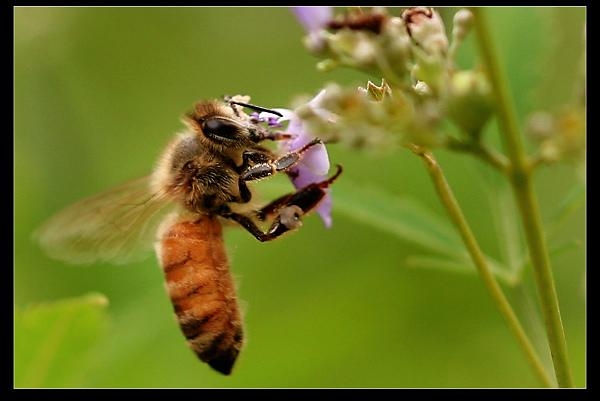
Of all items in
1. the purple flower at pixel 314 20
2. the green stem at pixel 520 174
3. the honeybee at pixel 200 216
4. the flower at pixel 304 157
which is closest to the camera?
the green stem at pixel 520 174

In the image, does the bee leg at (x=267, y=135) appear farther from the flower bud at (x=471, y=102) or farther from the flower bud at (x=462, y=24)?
the flower bud at (x=471, y=102)

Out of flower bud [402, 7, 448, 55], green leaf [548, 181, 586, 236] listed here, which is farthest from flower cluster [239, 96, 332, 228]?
green leaf [548, 181, 586, 236]

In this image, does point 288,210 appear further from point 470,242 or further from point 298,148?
point 470,242

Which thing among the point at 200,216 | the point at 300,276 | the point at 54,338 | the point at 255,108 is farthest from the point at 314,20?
the point at 300,276

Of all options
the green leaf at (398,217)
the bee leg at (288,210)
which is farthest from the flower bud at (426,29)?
the green leaf at (398,217)

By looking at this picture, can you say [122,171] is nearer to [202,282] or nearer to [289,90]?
[289,90]

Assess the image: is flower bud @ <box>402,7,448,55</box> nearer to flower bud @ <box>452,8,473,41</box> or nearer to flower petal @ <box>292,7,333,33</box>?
flower bud @ <box>452,8,473,41</box>
